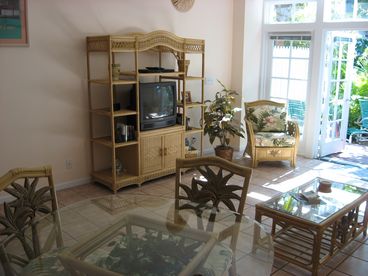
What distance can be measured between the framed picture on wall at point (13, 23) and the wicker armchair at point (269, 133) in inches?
115

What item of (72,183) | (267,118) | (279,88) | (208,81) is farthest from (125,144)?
(279,88)

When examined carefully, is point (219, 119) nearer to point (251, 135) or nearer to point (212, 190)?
point (251, 135)

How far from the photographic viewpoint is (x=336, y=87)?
568 centimetres

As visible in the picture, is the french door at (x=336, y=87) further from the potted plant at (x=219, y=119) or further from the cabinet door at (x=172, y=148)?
the cabinet door at (x=172, y=148)

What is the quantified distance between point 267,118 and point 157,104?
175 centimetres

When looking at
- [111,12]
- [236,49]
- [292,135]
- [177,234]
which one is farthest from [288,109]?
[177,234]

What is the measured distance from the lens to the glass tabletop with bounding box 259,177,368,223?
9.43 feet

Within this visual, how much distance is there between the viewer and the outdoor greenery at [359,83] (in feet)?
24.0

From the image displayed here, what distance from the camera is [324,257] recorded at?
2850 mm

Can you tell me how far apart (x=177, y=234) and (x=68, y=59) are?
276cm

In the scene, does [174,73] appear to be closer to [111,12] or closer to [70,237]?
[111,12]

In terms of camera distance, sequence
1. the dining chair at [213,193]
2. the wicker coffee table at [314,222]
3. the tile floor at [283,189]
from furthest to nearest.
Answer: the tile floor at [283,189] → the wicker coffee table at [314,222] → the dining chair at [213,193]

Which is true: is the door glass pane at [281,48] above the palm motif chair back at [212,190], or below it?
above

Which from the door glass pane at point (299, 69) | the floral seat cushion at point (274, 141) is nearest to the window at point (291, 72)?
the door glass pane at point (299, 69)
